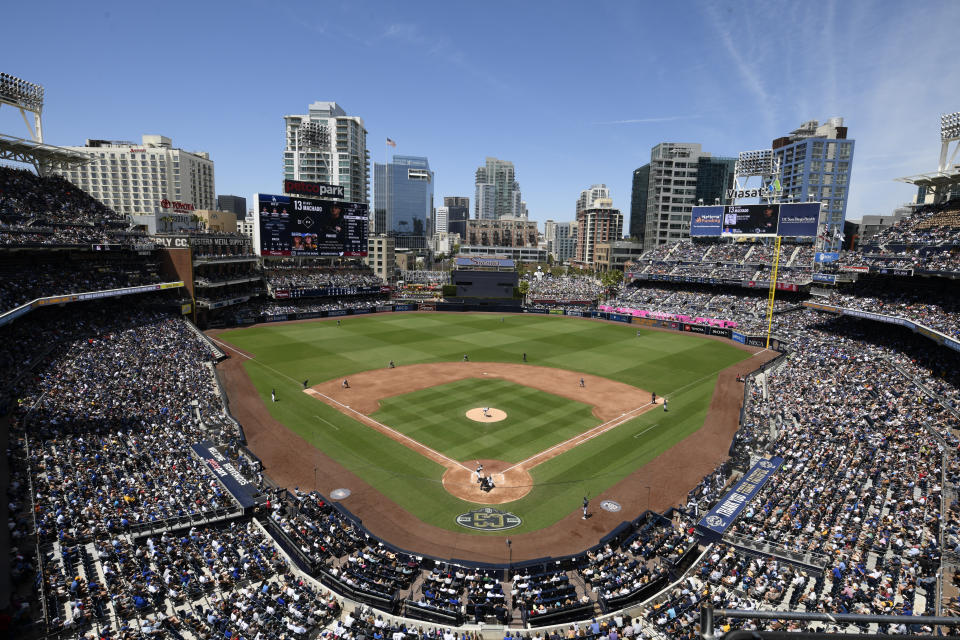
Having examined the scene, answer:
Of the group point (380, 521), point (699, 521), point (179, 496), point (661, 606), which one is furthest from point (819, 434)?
point (179, 496)

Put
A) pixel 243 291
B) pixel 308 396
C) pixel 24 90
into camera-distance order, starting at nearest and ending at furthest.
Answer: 1. pixel 308 396
2. pixel 24 90
3. pixel 243 291

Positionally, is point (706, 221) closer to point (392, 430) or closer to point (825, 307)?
point (825, 307)

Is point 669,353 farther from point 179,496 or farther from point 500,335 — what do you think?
point 179,496

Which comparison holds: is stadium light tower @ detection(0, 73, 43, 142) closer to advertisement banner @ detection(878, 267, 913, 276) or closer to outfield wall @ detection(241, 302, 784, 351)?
outfield wall @ detection(241, 302, 784, 351)

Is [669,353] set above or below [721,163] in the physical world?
below

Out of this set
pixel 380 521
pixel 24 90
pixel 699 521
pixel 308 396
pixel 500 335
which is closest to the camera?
pixel 699 521

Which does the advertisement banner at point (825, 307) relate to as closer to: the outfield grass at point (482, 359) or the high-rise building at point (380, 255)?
the outfield grass at point (482, 359)

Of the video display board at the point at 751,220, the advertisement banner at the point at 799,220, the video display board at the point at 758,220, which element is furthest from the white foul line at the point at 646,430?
the video display board at the point at 751,220
